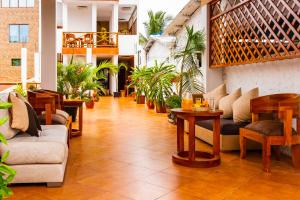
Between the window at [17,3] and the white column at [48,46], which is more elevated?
the window at [17,3]

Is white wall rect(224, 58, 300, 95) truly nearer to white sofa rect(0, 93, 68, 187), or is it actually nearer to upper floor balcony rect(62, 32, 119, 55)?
white sofa rect(0, 93, 68, 187)

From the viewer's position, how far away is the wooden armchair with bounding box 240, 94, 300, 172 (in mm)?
3506

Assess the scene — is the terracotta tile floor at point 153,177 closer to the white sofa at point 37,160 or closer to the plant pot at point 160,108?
the white sofa at point 37,160

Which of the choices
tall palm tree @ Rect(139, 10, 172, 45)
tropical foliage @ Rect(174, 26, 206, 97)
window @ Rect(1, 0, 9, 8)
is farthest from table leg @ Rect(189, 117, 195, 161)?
window @ Rect(1, 0, 9, 8)

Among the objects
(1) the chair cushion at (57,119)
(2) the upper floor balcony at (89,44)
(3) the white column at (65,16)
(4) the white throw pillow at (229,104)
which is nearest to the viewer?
(1) the chair cushion at (57,119)

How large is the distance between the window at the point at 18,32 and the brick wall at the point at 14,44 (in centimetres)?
17

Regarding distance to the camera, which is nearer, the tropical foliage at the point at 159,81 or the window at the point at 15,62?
the tropical foliage at the point at 159,81

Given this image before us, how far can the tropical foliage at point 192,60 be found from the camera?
6.69 meters

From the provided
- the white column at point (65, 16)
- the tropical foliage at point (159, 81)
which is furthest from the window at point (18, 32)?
the tropical foliage at point (159, 81)

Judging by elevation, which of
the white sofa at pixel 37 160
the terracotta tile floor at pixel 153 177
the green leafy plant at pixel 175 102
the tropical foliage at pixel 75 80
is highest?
the tropical foliage at pixel 75 80

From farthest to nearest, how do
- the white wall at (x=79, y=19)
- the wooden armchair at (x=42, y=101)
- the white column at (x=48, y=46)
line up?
1. the white wall at (x=79, y=19)
2. the white column at (x=48, y=46)
3. the wooden armchair at (x=42, y=101)

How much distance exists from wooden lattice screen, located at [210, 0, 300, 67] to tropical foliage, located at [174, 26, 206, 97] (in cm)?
29

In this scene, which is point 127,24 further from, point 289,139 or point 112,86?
point 289,139

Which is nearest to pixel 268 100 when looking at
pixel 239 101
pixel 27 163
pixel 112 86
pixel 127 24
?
pixel 239 101
